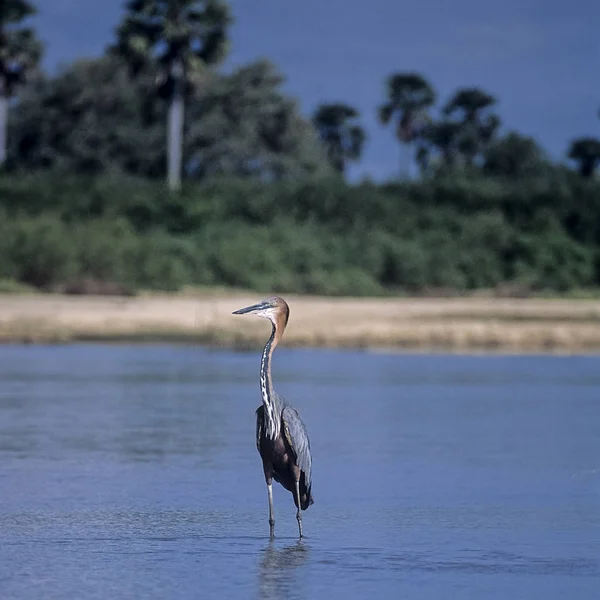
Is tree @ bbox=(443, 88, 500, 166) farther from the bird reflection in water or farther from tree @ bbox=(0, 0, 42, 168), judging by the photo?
the bird reflection in water

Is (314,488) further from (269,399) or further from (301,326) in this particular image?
(301,326)

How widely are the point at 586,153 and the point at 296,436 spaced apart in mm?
85631

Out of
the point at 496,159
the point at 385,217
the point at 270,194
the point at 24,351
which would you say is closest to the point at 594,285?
the point at 385,217

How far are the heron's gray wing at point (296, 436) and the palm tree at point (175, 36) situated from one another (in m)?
47.5

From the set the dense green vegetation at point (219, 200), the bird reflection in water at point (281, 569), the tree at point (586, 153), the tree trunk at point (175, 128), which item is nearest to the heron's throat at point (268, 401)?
the bird reflection in water at point (281, 569)

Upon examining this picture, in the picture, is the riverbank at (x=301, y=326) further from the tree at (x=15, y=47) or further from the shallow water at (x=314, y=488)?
the tree at (x=15, y=47)

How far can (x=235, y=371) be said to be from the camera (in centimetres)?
2603

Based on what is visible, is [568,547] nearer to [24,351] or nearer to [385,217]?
[24,351]

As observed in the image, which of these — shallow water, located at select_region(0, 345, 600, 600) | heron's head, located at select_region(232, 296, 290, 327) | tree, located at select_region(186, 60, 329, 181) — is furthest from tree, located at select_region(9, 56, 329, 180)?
heron's head, located at select_region(232, 296, 290, 327)

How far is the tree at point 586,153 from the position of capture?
92.8 m

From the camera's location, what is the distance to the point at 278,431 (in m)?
9.86

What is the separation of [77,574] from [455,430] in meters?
9.17

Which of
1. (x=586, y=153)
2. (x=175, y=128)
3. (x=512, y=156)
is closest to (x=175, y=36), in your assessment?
(x=175, y=128)

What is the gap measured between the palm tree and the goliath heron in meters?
47.3
